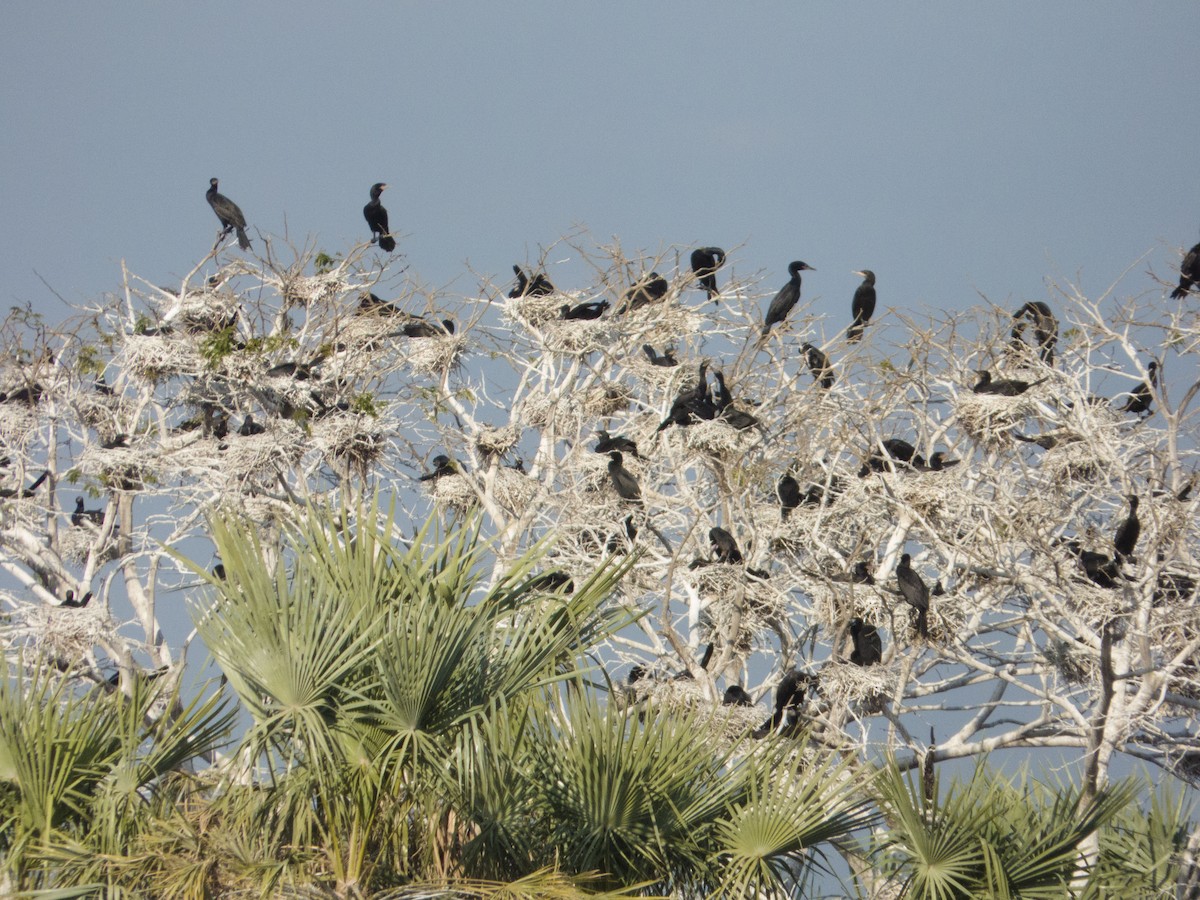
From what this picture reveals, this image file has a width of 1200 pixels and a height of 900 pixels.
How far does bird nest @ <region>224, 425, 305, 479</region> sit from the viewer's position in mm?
12172

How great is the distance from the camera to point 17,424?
46.9 feet

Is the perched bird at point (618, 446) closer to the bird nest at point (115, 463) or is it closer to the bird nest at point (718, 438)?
the bird nest at point (718, 438)

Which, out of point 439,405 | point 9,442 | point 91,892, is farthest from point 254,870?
point 9,442

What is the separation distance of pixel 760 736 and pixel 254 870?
4928 mm

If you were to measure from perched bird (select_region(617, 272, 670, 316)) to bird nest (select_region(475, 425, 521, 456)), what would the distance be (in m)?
1.53

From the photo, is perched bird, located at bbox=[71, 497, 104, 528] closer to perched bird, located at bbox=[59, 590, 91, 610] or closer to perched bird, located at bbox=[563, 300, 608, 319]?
perched bird, located at bbox=[59, 590, 91, 610]

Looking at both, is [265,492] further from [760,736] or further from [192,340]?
[760,736]

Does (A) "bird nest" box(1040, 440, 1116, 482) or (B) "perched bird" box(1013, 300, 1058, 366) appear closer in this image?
(A) "bird nest" box(1040, 440, 1116, 482)

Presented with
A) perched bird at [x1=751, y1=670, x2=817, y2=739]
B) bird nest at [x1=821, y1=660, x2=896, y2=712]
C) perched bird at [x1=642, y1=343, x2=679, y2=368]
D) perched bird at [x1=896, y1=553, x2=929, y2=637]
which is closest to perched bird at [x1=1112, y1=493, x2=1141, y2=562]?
perched bird at [x1=896, y1=553, x2=929, y2=637]

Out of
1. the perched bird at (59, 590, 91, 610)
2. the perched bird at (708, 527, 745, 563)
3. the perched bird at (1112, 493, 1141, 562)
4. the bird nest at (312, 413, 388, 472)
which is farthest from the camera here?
the perched bird at (59, 590, 91, 610)

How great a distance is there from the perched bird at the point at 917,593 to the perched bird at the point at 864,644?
0.70m

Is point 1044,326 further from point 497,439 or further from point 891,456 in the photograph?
point 497,439

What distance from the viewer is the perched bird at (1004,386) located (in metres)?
10.6

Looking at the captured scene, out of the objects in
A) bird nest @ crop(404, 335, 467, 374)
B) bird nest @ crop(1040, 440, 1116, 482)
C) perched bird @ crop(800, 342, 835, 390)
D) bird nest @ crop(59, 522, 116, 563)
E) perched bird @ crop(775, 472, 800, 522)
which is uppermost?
bird nest @ crop(404, 335, 467, 374)
